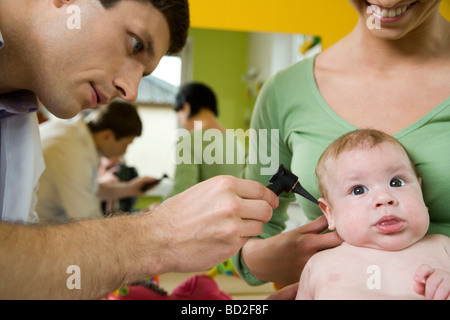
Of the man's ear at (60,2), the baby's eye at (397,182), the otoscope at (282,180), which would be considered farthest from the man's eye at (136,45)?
the baby's eye at (397,182)

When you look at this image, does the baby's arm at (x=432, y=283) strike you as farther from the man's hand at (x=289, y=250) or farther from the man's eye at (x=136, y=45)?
the man's eye at (x=136, y=45)

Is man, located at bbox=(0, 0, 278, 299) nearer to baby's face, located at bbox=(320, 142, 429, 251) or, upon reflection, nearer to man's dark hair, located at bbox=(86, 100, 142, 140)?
baby's face, located at bbox=(320, 142, 429, 251)

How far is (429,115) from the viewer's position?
0.72 metres

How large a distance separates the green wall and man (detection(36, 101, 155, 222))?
18.4 inches

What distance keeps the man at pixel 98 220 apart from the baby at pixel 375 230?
0.14 m

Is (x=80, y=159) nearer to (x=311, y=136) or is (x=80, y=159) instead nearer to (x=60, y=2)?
(x=60, y=2)

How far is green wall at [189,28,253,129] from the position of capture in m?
1.53

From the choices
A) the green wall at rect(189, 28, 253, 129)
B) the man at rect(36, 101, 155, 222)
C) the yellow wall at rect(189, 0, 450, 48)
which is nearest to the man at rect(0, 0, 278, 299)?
the yellow wall at rect(189, 0, 450, 48)

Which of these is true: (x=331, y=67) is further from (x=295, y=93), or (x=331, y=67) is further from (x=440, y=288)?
(x=440, y=288)

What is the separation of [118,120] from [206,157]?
845 mm

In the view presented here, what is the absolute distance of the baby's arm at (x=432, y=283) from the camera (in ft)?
1.87

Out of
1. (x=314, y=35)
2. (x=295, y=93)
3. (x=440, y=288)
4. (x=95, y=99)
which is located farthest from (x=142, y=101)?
(x=440, y=288)

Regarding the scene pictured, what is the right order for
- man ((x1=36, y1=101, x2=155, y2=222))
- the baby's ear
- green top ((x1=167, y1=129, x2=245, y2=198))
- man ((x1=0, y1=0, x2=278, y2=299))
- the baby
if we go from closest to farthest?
man ((x1=0, y1=0, x2=278, y2=299)), the baby, the baby's ear, green top ((x1=167, y1=129, x2=245, y2=198)), man ((x1=36, y1=101, x2=155, y2=222))

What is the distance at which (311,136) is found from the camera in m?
0.80
